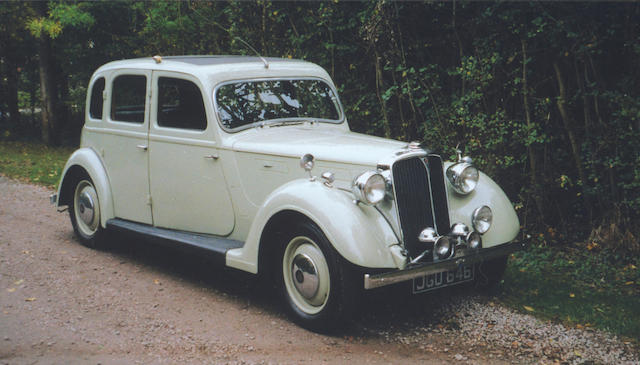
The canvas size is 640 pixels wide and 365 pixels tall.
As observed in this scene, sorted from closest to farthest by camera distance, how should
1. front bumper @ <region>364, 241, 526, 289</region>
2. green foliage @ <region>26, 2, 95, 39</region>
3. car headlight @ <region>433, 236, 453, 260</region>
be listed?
front bumper @ <region>364, 241, 526, 289</region>, car headlight @ <region>433, 236, 453, 260</region>, green foliage @ <region>26, 2, 95, 39</region>

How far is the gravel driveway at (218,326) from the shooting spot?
3936mm

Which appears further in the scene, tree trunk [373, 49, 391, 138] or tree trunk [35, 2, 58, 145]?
tree trunk [35, 2, 58, 145]

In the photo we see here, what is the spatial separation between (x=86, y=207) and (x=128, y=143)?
3.41 feet

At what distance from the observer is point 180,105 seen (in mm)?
5438

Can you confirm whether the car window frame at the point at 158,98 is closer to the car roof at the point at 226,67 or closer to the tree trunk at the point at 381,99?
the car roof at the point at 226,67

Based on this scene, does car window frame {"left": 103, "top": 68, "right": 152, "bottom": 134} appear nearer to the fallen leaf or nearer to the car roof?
the car roof

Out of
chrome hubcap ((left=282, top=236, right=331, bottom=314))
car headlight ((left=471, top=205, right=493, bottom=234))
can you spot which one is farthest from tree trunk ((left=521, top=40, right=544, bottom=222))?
chrome hubcap ((left=282, top=236, right=331, bottom=314))

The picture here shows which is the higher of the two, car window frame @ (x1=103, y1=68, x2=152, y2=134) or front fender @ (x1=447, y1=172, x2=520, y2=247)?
car window frame @ (x1=103, y1=68, x2=152, y2=134)

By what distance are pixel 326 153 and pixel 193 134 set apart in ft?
4.39

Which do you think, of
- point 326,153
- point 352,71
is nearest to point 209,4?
point 352,71

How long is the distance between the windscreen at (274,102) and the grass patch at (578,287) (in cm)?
234

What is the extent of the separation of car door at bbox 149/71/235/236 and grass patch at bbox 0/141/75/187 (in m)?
5.53

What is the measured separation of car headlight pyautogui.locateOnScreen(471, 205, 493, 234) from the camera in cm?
454

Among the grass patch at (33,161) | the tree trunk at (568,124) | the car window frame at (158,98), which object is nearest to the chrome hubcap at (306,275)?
the car window frame at (158,98)
